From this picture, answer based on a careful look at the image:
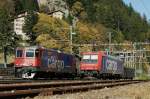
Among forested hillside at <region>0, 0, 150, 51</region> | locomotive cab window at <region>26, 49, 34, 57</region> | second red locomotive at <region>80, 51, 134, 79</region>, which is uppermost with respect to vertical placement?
forested hillside at <region>0, 0, 150, 51</region>

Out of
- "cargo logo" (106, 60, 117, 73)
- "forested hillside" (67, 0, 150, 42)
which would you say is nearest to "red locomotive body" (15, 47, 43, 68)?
"cargo logo" (106, 60, 117, 73)

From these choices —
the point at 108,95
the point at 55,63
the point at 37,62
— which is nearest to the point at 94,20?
the point at 55,63

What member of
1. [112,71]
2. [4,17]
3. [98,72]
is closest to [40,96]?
[98,72]

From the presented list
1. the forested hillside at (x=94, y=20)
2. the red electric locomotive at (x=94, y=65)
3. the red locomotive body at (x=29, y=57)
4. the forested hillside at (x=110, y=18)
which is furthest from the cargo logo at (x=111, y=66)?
the forested hillside at (x=110, y=18)

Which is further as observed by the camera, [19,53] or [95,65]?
[95,65]

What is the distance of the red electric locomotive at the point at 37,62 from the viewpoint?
41.9m

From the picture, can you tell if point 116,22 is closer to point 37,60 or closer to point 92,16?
point 92,16

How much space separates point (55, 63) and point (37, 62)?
15.7 feet

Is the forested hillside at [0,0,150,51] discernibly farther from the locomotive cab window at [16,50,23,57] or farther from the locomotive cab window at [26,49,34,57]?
the locomotive cab window at [26,49,34,57]

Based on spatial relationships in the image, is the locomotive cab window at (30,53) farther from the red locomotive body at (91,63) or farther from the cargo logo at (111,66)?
the cargo logo at (111,66)

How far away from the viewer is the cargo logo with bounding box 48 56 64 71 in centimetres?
4603

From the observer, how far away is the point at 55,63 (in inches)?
1865

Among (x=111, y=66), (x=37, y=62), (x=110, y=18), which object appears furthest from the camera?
(x=110, y=18)

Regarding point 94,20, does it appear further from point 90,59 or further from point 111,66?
point 90,59
